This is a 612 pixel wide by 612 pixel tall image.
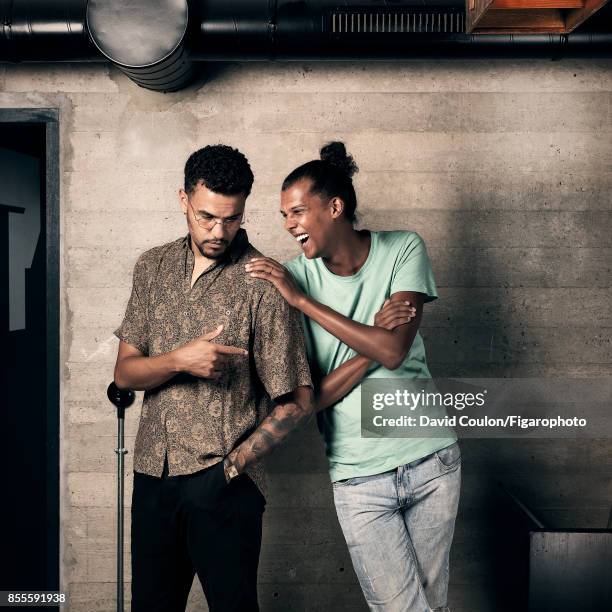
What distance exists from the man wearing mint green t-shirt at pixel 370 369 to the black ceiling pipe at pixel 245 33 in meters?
0.67

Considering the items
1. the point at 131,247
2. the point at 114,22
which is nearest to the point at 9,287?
the point at 131,247

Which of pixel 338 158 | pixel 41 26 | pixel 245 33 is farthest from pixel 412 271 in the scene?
pixel 41 26

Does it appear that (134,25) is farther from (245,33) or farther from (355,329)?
(355,329)

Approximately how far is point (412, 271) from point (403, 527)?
74 cm

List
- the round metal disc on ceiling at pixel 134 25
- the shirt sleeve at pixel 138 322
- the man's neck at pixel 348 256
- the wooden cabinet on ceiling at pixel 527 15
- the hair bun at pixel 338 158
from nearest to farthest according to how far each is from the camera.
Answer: the wooden cabinet on ceiling at pixel 527 15, the shirt sleeve at pixel 138 322, the man's neck at pixel 348 256, the hair bun at pixel 338 158, the round metal disc on ceiling at pixel 134 25

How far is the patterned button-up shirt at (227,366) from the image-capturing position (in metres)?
1.75

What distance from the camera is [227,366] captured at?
1.76m

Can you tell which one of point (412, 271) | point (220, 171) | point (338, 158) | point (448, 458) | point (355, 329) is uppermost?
point (338, 158)

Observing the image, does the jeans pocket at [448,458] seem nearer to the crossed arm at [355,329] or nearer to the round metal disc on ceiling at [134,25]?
the crossed arm at [355,329]

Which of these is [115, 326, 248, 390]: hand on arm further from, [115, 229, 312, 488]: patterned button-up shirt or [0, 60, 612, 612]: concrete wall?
[0, 60, 612, 612]: concrete wall

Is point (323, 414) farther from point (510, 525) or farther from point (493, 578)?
point (493, 578)

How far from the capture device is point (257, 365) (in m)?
1.80

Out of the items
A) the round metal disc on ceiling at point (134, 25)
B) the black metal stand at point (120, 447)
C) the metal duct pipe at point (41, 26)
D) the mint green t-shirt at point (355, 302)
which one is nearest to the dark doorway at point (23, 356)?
the metal duct pipe at point (41, 26)

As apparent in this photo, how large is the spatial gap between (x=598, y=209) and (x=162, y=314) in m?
2.05
